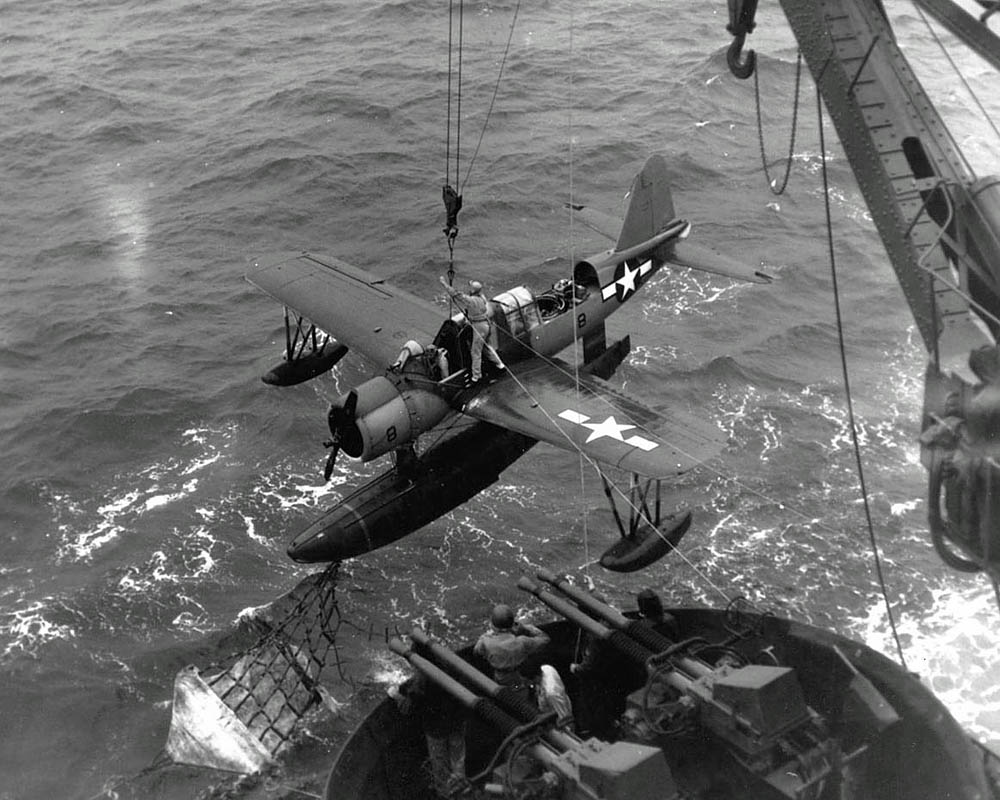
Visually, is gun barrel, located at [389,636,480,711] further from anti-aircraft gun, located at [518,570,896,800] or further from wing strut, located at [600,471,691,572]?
wing strut, located at [600,471,691,572]

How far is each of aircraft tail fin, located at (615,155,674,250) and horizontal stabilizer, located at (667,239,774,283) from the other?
78cm

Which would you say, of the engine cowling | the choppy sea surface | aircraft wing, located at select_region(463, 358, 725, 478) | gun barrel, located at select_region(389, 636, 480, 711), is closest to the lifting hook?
aircraft wing, located at select_region(463, 358, 725, 478)

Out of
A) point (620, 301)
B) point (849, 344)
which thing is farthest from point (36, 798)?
point (849, 344)

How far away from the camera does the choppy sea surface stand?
22766 millimetres

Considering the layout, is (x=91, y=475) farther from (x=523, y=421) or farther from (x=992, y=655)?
(x=992, y=655)

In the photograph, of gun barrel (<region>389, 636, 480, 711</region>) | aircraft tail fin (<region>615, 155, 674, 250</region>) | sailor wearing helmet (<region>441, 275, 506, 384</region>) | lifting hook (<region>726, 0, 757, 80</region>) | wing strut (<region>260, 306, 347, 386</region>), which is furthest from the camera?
wing strut (<region>260, 306, 347, 386</region>)

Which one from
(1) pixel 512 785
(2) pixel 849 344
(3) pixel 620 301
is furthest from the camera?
(2) pixel 849 344

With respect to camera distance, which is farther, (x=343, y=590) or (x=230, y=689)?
(x=343, y=590)

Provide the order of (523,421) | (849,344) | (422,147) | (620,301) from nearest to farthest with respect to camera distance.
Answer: (523,421) < (620,301) < (849,344) < (422,147)

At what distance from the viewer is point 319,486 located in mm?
26141

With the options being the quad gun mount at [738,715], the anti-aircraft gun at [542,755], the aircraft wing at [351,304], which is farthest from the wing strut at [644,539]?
the aircraft wing at [351,304]

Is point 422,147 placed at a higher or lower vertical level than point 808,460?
higher

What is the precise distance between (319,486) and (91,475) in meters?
5.52

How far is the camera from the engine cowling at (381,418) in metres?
20.2
